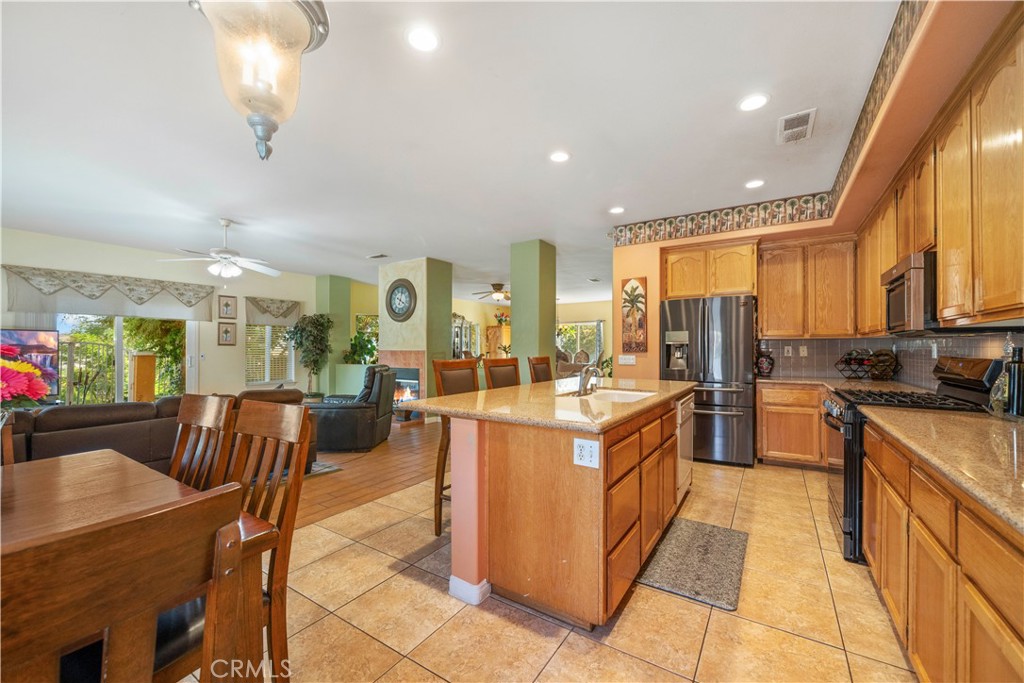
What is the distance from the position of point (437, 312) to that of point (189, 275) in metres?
3.78

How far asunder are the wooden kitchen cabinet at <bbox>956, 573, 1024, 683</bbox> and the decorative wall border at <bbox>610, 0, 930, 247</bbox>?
1.86 metres

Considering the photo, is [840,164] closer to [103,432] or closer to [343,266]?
[103,432]

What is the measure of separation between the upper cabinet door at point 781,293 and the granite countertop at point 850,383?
473 millimetres

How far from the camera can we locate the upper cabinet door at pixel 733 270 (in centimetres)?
403

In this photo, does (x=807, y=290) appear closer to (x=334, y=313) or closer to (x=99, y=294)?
(x=334, y=313)

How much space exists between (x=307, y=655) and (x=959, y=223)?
322cm

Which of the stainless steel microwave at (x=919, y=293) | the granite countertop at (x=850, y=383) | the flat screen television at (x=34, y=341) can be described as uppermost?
the stainless steel microwave at (x=919, y=293)

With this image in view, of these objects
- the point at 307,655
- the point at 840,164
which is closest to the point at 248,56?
the point at 307,655

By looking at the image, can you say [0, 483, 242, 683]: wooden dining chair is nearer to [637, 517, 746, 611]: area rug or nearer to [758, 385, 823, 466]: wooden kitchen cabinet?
[637, 517, 746, 611]: area rug

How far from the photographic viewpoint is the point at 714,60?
1.95m

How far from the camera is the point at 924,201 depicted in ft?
7.06

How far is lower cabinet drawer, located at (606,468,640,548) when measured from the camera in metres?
1.68

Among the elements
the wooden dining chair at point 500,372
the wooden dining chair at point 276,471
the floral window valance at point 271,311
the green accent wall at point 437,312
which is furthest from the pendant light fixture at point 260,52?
the floral window valance at point 271,311

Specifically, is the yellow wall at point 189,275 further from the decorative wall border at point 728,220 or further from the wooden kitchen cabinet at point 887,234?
the wooden kitchen cabinet at point 887,234
